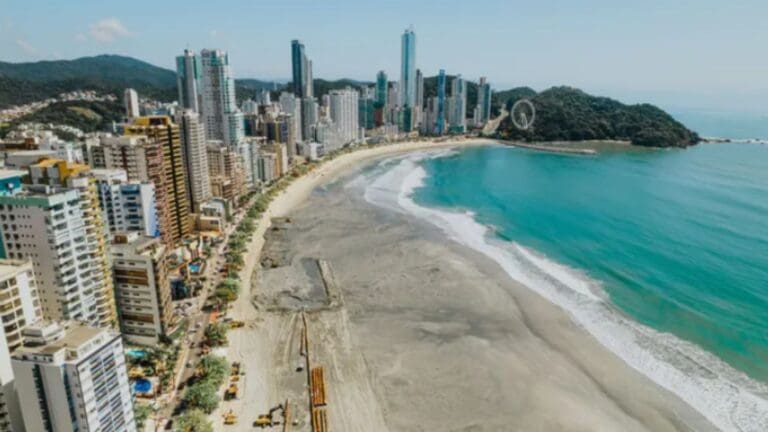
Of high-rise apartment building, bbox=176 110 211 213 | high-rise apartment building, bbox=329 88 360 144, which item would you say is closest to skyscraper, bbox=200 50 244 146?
high-rise apartment building, bbox=176 110 211 213

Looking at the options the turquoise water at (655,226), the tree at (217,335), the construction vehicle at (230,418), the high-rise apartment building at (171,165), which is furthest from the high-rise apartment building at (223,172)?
the construction vehicle at (230,418)

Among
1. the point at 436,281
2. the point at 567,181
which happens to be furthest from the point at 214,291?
the point at 567,181

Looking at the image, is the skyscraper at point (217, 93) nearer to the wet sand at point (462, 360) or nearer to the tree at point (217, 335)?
the wet sand at point (462, 360)

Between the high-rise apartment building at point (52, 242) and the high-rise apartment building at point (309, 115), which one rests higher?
the high-rise apartment building at point (309, 115)

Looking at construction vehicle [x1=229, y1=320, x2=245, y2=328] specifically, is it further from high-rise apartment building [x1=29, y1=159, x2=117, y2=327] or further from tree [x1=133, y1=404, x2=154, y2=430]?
tree [x1=133, y1=404, x2=154, y2=430]

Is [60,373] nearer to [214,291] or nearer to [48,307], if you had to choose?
[48,307]

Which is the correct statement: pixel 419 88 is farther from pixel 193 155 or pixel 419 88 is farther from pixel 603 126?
pixel 193 155

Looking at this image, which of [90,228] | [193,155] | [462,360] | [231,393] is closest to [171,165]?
[193,155]
